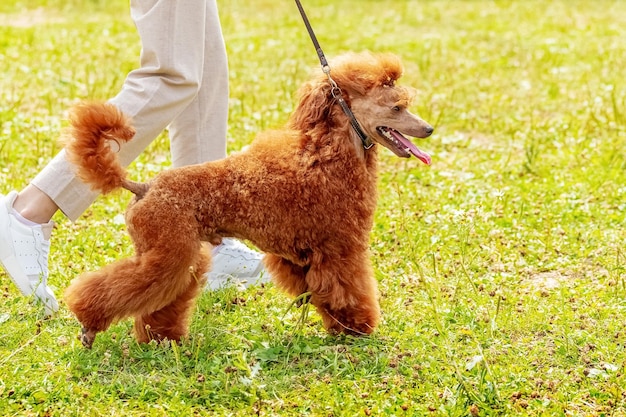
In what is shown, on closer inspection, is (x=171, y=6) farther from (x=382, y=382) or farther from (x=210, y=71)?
(x=382, y=382)

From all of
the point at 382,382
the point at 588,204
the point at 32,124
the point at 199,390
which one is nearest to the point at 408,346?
the point at 382,382

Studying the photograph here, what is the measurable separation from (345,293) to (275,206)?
0.41m

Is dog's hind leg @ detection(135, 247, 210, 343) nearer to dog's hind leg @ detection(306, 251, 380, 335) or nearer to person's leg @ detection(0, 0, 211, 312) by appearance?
dog's hind leg @ detection(306, 251, 380, 335)

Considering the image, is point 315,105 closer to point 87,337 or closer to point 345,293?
point 345,293

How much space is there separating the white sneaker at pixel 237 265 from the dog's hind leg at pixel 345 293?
691 mm

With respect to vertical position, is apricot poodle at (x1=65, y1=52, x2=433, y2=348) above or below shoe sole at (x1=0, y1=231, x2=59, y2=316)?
above

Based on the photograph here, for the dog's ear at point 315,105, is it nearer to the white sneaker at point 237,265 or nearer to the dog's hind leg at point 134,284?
the dog's hind leg at point 134,284

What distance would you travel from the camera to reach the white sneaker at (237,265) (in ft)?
13.8

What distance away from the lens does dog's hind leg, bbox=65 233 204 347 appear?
10.6 feet

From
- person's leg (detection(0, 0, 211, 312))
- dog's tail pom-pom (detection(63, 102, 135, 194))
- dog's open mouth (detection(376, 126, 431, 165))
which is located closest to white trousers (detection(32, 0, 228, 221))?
person's leg (detection(0, 0, 211, 312))

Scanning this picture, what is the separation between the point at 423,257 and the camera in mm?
4453

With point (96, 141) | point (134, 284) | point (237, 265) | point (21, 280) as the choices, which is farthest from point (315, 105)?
point (21, 280)

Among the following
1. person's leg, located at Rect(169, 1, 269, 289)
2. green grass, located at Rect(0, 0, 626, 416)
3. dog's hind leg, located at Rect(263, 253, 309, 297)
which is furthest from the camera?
person's leg, located at Rect(169, 1, 269, 289)

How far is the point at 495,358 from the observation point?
134 inches
